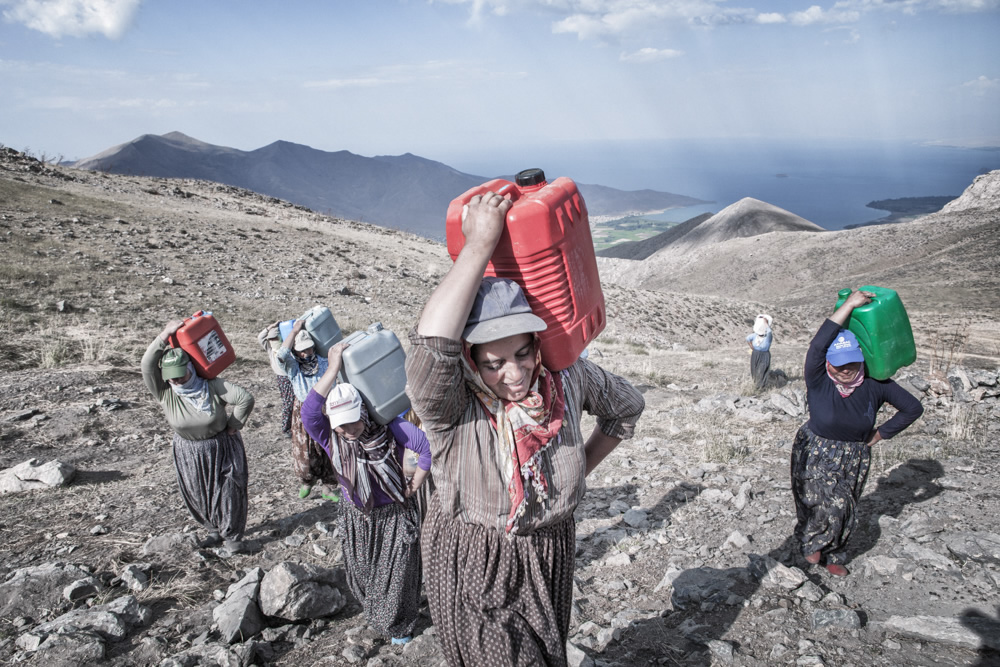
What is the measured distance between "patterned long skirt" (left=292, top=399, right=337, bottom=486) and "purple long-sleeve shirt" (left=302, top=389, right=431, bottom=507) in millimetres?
104

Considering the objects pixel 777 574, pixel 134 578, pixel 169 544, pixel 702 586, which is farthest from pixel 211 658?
pixel 777 574

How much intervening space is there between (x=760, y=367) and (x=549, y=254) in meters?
7.71

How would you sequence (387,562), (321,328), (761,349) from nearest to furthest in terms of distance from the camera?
(387,562) → (321,328) → (761,349)

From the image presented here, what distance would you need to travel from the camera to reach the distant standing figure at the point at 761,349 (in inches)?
324

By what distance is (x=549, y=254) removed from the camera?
156 cm

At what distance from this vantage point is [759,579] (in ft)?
10.9

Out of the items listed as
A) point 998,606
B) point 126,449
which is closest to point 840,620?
point 998,606

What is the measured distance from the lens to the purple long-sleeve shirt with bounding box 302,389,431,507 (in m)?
2.79

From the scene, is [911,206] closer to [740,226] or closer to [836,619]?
[740,226]

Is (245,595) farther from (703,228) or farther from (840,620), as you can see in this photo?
(703,228)

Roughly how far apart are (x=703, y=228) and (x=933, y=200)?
8603cm

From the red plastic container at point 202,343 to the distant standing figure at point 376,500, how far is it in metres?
1.55

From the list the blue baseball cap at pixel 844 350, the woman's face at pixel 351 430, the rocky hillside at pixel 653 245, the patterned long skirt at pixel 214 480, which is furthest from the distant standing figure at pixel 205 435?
the rocky hillside at pixel 653 245

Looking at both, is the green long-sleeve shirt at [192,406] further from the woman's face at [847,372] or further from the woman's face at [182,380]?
the woman's face at [847,372]
